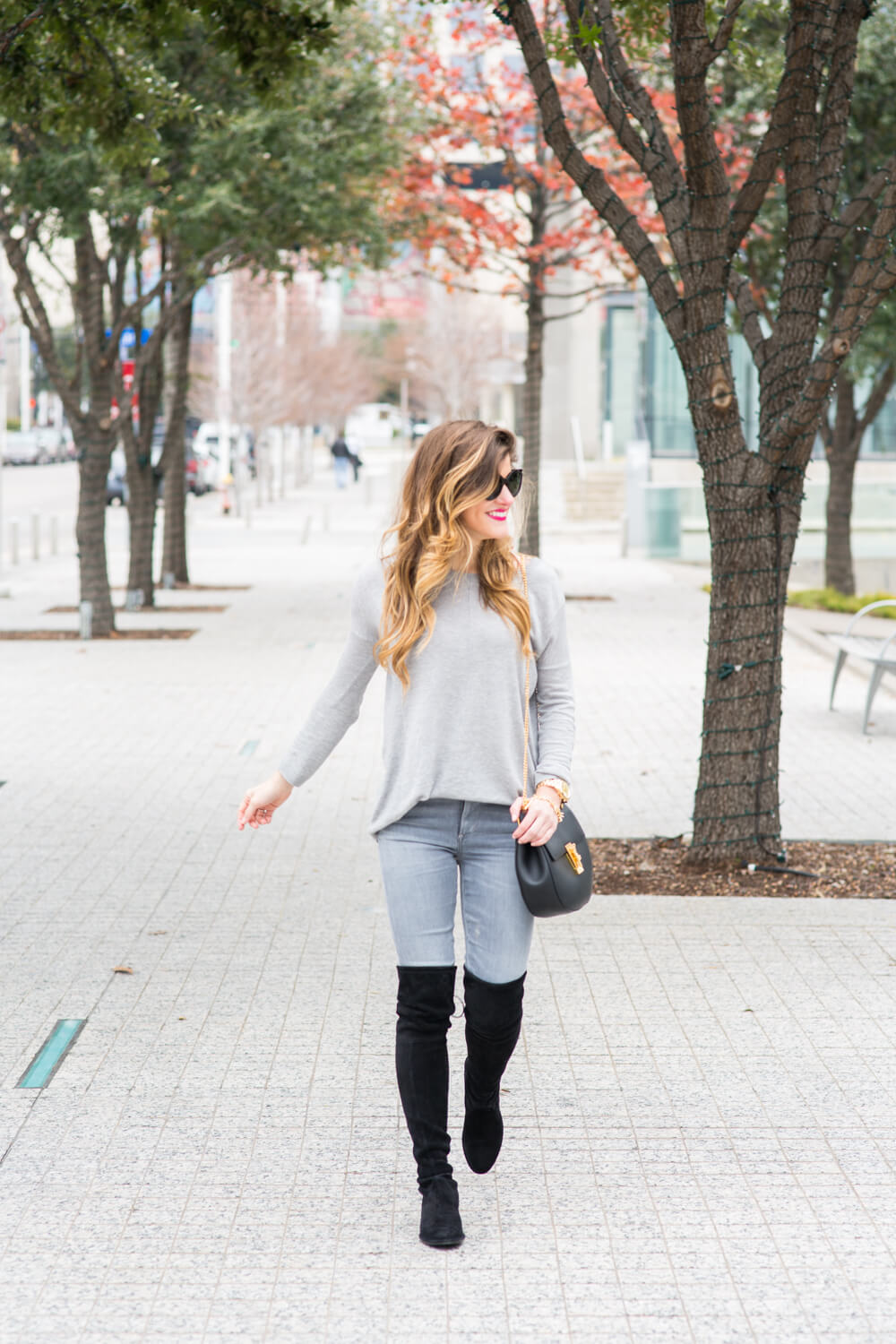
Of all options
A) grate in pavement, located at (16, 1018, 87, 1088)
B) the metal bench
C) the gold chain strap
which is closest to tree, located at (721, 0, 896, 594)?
the metal bench

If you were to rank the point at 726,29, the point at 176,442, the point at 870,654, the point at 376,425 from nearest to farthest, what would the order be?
the point at 726,29 → the point at 870,654 → the point at 176,442 → the point at 376,425

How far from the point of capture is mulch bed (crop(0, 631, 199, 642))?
15.4 m

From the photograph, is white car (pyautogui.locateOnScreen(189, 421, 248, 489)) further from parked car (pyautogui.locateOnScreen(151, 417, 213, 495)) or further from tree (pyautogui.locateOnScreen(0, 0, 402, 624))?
tree (pyautogui.locateOnScreen(0, 0, 402, 624))

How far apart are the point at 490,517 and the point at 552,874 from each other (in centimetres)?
75

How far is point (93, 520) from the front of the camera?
1535 cm

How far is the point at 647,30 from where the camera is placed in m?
8.37

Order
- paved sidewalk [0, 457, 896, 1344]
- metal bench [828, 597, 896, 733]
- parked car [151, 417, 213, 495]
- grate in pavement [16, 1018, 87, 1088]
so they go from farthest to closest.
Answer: parked car [151, 417, 213, 495] → metal bench [828, 597, 896, 733] → grate in pavement [16, 1018, 87, 1088] → paved sidewalk [0, 457, 896, 1344]

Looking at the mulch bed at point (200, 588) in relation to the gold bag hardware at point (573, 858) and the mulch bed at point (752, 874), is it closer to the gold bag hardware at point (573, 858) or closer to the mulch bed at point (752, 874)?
the mulch bed at point (752, 874)

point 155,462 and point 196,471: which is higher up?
point 155,462

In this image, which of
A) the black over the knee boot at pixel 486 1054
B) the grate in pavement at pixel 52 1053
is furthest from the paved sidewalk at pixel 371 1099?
the black over the knee boot at pixel 486 1054

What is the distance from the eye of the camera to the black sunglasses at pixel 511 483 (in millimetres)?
3502

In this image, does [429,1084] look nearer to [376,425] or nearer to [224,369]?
[224,369]

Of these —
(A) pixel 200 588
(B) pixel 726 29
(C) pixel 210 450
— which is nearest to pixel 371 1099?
(B) pixel 726 29

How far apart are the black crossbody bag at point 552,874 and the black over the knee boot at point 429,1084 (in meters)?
0.26
